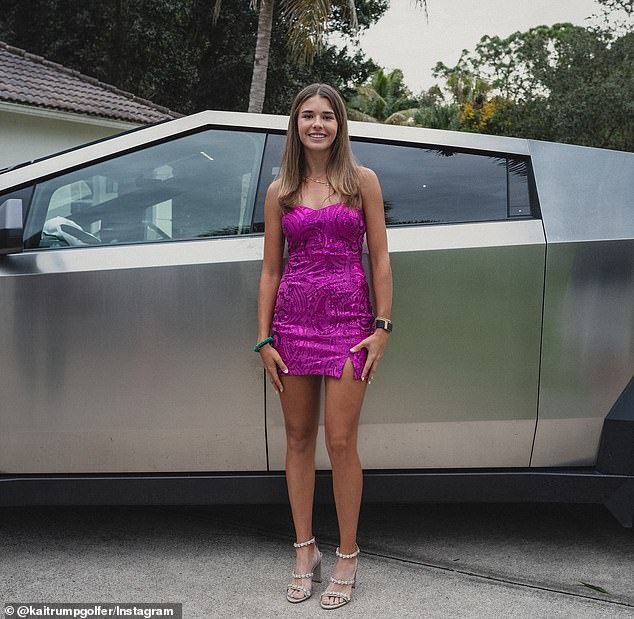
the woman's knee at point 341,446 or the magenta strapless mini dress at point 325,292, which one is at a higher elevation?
the magenta strapless mini dress at point 325,292

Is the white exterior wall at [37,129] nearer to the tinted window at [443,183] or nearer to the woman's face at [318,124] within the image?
the tinted window at [443,183]

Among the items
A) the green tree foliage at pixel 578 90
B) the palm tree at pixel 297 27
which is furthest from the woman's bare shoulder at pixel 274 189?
the green tree foliage at pixel 578 90

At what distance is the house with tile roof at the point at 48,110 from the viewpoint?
1371cm

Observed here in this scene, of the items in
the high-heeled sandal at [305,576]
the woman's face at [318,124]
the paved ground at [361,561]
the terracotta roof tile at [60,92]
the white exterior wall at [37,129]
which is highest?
the terracotta roof tile at [60,92]

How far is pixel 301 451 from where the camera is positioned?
2.76 m

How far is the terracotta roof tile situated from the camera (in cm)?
1392

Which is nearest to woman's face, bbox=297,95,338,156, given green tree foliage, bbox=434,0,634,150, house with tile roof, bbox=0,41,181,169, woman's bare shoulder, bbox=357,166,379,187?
woman's bare shoulder, bbox=357,166,379,187

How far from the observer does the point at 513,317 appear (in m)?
2.82

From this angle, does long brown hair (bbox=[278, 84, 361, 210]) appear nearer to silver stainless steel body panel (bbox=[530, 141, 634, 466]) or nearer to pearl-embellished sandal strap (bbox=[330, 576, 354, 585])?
silver stainless steel body panel (bbox=[530, 141, 634, 466])

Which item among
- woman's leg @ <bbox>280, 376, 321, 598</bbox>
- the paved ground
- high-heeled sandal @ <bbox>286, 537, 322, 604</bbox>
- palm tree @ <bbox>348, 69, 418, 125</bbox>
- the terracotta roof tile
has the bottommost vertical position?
the paved ground

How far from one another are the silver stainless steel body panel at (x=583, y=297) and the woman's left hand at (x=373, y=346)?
0.62 m

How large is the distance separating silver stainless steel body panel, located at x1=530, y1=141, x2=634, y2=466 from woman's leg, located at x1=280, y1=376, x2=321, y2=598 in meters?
0.80

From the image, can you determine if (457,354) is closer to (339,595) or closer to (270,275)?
(270,275)

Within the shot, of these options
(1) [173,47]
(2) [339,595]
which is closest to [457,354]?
(2) [339,595]
